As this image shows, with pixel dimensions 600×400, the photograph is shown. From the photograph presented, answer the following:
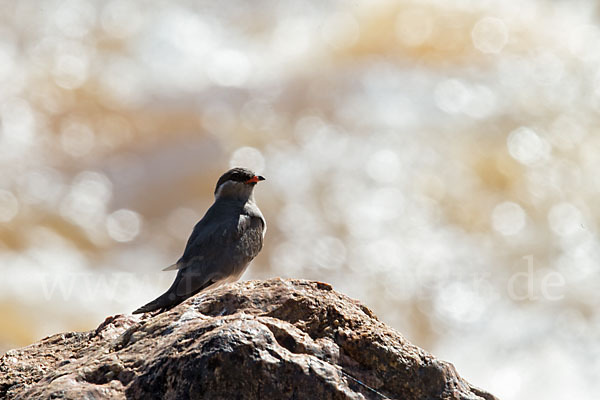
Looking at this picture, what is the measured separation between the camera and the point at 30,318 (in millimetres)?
13867

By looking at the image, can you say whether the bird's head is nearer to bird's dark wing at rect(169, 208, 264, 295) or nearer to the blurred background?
bird's dark wing at rect(169, 208, 264, 295)

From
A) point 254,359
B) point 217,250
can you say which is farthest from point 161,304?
point 254,359

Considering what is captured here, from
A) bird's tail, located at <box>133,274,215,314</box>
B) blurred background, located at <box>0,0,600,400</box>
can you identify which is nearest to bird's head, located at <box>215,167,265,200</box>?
bird's tail, located at <box>133,274,215,314</box>

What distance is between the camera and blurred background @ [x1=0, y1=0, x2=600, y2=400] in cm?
1524

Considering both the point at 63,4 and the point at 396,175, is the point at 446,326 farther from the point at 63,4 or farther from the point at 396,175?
the point at 63,4

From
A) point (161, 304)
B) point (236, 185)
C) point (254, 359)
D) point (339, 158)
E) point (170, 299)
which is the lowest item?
point (254, 359)

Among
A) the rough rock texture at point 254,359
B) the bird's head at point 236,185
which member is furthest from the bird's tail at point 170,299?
the bird's head at point 236,185

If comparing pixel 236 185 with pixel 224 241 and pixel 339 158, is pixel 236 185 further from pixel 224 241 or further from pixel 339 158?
pixel 339 158

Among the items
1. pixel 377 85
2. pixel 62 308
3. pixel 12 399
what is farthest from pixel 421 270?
pixel 12 399

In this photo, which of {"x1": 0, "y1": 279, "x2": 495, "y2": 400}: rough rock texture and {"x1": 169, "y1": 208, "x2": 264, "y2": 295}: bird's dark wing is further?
{"x1": 169, "y1": 208, "x2": 264, "y2": 295}: bird's dark wing

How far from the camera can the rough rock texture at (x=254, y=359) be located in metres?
3.82

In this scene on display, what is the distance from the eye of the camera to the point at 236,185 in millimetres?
8398

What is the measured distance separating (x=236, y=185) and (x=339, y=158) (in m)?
9.77

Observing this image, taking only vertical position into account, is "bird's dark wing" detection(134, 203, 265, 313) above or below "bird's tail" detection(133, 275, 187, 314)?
above
